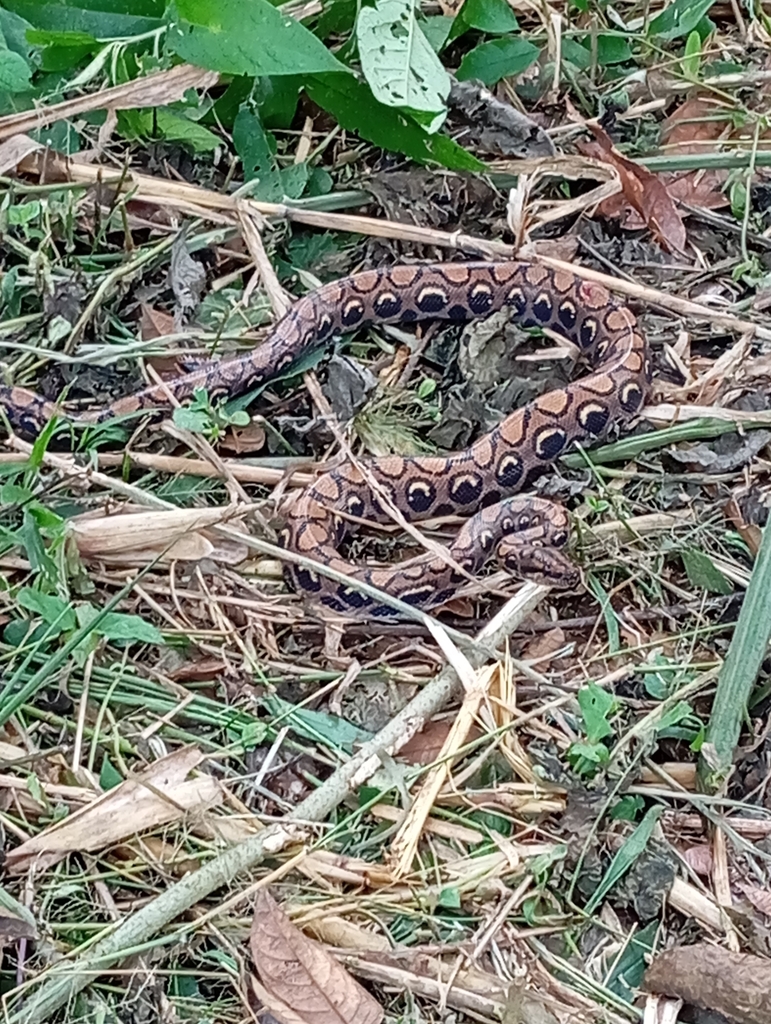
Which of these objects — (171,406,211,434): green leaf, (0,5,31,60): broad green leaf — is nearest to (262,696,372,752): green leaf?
(171,406,211,434): green leaf

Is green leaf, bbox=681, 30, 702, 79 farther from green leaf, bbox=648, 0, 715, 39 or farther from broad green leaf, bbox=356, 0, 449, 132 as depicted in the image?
broad green leaf, bbox=356, 0, 449, 132

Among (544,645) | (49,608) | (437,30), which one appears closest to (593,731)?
(544,645)

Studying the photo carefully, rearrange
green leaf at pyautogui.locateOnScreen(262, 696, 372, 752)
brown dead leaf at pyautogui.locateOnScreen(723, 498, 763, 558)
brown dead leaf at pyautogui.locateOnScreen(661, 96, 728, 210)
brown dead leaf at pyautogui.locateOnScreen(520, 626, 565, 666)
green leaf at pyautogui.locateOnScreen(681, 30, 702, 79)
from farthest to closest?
green leaf at pyautogui.locateOnScreen(681, 30, 702, 79) < brown dead leaf at pyautogui.locateOnScreen(661, 96, 728, 210) < brown dead leaf at pyautogui.locateOnScreen(723, 498, 763, 558) < brown dead leaf at pyautogui.locateOnScreen(520, 626, 565, 666) < green leaf at pyautogui.locateOnScreen(262, 696, 372, 752)

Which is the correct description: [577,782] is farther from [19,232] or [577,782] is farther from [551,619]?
[19,232]

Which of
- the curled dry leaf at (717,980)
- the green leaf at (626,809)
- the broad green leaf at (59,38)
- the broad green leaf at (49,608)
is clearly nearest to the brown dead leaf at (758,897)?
the curled dry leaf at (717,980)

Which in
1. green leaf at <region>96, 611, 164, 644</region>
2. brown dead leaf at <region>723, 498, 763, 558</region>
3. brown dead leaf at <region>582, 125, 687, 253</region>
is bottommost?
brown dead leaf at <region>723, 498, 763, 558</region>

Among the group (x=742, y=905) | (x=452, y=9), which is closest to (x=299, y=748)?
(x=742, y=905)

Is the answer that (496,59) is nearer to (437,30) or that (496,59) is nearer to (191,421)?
(437,30)
